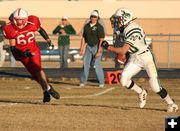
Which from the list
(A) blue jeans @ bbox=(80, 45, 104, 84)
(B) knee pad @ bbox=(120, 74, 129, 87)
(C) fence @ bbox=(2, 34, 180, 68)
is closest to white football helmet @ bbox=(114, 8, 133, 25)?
(B) knee pad @ bbox=(120, 74, 129, 87)

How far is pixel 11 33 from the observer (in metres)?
14.3

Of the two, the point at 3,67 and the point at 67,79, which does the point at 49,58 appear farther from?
the point at 67,79

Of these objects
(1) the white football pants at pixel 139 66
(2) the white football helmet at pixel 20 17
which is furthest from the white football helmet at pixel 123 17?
(2) the white football helmet at pixel 20 17

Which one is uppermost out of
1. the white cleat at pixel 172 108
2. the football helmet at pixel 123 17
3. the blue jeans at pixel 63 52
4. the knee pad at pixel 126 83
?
the football helmet at pixel 123 17

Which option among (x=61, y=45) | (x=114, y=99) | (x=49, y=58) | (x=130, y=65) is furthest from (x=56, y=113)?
(x=49, y=58)

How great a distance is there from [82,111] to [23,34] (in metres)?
2.10

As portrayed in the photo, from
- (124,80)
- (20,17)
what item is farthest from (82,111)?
(20,17)

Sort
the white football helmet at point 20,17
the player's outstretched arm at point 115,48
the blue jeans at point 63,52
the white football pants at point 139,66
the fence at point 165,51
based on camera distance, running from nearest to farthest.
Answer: the player's outstretched arm at point 115,48, the white football pants at point 139,66, the white football helmet at point 20,17, the blue jeans at point 63,52, the fence at point 165,51

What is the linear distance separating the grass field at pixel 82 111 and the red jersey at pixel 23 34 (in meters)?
1.04

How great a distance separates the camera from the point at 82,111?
13.1 metres

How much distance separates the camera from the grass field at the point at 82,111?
1141 centimetres

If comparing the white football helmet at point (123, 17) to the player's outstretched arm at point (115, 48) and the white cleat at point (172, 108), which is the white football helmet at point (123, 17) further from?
the white cleat at point (172, 108)

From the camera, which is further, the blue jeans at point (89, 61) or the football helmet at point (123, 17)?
the blue jeans at point (89, 61)

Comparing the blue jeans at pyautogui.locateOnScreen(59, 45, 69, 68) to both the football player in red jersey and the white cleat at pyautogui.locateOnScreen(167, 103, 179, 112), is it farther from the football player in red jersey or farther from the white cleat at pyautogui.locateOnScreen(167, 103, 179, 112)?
the white cleat at pyautogui.locateOnScreen(167, 103, 179, 112)
